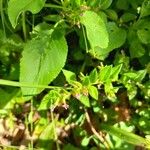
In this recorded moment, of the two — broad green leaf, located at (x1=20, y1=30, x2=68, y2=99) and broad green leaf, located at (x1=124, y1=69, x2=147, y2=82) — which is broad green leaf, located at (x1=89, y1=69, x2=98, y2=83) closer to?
broad green leaf, located at (x1=20, y1=30, x2=68, y2=99)

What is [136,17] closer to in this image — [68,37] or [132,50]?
[132,50]

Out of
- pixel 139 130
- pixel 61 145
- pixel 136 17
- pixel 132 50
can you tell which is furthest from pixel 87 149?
pixel 136 17

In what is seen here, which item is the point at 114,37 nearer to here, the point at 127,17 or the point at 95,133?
the point at 127,17

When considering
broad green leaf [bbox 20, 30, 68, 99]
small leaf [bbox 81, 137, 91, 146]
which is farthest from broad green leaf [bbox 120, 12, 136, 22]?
small leaf [bbox 81, 137, 91, 146]

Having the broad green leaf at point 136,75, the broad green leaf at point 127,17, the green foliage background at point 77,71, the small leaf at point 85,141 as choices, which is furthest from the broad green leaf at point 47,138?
the broad green leaf at point 127,17

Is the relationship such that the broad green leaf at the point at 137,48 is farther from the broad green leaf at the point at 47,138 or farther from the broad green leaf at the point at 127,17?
the broad green leaf at the point at 47,138

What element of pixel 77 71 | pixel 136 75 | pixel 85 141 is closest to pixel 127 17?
pixel 136 75
